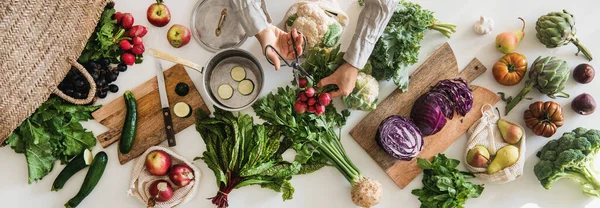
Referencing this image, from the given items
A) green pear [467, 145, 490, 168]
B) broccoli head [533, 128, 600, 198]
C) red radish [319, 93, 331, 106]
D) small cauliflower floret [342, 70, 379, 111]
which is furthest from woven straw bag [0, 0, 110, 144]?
broccoli head [533, 128, 600, 198]

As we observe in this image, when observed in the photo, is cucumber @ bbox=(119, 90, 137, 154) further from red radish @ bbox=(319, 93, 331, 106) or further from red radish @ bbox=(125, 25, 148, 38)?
red radish @ bbox=(319, 93, 331, 106)

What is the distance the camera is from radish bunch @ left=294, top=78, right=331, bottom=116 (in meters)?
2.22

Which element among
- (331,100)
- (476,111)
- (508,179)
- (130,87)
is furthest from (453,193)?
(130,87)

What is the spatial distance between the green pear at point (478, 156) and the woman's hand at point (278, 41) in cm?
109

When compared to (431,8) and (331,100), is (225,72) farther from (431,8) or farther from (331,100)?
(431,8)

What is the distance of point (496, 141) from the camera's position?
8.14 feet

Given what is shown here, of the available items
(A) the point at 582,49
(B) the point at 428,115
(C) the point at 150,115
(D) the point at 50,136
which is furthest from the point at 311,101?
(A) the point at 582,49

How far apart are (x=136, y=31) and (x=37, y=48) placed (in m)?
0.47

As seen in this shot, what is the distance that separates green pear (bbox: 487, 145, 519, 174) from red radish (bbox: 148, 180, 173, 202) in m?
1.71

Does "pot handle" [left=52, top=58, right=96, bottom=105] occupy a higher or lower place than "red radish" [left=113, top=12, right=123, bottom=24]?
lower

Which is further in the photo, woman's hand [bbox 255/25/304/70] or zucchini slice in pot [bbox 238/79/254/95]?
zucchini slice in pot [bbox 238/79/254/95]

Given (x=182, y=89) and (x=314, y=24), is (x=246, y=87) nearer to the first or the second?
(x=182, y=89)

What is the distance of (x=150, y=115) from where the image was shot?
8.04ft

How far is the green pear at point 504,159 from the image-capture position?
240cm
